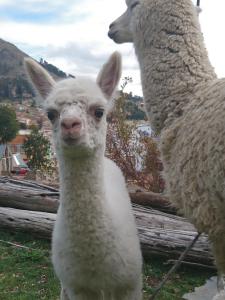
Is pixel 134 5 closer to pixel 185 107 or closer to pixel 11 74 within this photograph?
pixel 185 107

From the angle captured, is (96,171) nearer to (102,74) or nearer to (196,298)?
(102,74)

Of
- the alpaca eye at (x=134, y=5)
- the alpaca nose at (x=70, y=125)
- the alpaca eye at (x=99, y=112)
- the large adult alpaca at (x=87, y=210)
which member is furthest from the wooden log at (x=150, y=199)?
the alpaca nose at (x=70, y=125)

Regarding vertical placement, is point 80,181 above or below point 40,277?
above

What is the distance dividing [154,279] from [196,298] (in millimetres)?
827

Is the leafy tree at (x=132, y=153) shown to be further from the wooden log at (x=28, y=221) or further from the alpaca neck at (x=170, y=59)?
the alpaca neck at (x=170, y=59)

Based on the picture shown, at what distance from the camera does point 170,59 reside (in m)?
3.22

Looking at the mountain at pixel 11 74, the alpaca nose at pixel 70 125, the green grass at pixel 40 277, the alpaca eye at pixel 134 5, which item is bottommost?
the green grass at pixel 40 277

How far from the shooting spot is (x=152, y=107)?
10.7 feet

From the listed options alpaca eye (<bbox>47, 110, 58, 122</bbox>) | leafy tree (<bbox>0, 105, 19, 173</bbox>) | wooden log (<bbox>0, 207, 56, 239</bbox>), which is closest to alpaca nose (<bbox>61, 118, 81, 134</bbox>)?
alpaca eye (<bbox>47, 110, 58, 122</bbox>)

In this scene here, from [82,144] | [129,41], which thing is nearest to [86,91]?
[82,144]

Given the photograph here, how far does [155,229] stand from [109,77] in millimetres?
2728

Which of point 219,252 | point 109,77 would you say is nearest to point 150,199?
point 109,77

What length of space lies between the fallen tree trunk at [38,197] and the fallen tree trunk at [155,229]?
0.22 metres

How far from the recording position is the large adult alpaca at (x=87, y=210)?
301cm
